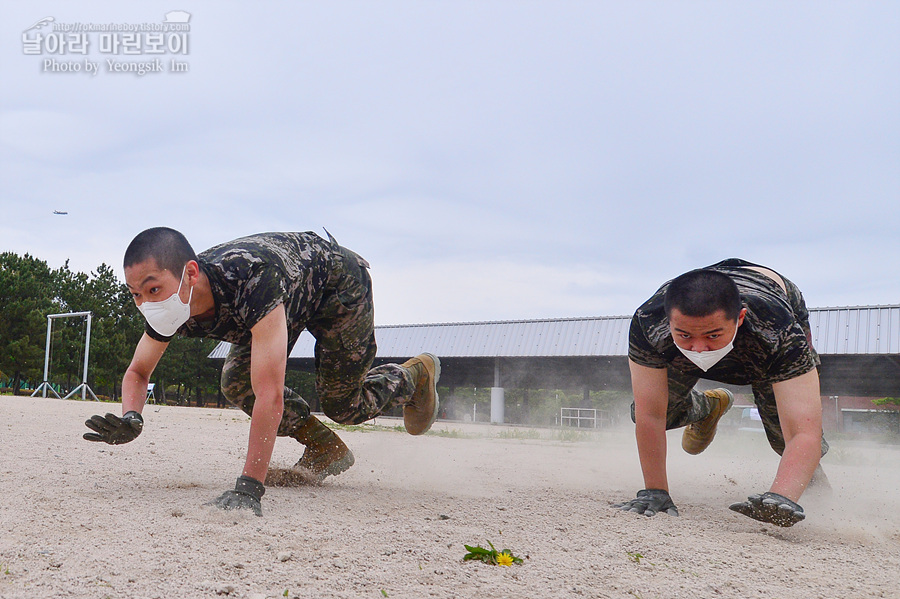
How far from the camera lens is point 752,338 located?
11.1ft

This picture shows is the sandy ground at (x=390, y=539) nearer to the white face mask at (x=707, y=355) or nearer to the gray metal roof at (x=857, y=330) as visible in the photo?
the white face mask at (x=707, y=355)

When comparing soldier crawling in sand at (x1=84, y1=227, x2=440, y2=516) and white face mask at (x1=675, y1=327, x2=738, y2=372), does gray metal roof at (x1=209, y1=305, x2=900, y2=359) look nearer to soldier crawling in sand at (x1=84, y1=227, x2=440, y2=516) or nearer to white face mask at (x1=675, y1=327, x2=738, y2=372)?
soldier crawling in sand at (x1=84, y1=227, x2=440, y2=516)

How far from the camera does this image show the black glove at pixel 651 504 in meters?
3.55

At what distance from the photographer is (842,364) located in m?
19.8

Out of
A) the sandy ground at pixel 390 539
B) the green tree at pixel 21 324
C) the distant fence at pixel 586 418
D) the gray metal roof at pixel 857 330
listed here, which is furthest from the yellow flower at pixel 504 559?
the green tree at pixel 21 324

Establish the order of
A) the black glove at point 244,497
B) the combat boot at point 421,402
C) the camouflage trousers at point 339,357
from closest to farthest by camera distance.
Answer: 1. the black glove at point 244,497
2. the camouflage trousers at point 339,357
3. the combat boot at point 421,402

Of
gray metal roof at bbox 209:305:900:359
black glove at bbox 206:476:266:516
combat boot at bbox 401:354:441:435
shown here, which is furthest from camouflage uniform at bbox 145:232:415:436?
gray metal roof at bbox 209:305:900:359

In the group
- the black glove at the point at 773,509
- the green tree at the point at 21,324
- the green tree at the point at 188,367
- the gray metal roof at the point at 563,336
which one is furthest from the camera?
the green tree at the point at 188,367

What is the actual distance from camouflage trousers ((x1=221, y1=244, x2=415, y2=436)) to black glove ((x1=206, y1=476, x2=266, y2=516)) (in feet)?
2.85

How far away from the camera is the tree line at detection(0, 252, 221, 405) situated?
30094 millimetres

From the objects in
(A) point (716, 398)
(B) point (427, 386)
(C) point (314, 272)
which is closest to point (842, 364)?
(A) point (716, 398)

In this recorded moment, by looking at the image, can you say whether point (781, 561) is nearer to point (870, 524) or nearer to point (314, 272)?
point (870, 524)

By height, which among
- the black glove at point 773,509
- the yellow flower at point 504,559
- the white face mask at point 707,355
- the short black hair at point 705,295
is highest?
the short black hair at point 705,295

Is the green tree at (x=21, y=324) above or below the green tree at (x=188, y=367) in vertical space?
above
